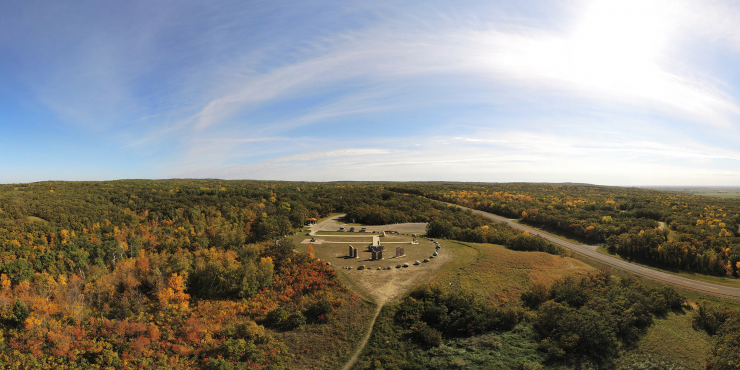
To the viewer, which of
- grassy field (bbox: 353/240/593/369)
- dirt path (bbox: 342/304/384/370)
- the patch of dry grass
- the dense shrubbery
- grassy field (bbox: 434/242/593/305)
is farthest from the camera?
grassy field (bbox: 434/242/593/305)

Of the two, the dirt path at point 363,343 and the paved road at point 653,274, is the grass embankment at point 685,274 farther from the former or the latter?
the dirt path at point 363,343

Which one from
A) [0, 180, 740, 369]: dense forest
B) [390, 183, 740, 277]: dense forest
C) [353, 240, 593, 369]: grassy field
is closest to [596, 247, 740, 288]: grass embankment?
[390, 183, 740, 277]: dense forest

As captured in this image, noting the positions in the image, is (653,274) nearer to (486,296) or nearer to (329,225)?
(486,296)

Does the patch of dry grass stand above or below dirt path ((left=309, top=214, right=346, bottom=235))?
below

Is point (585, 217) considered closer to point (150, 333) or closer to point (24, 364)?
point (150, 333)

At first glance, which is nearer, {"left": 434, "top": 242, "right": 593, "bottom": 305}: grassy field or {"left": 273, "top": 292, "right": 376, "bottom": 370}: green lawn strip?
{"left": 273, "top": 292, "right": 376, "bottom": 370}: green lawn strip

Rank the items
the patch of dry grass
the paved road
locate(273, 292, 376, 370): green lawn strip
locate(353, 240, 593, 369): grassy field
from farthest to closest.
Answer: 1. the paved road
2. locate(273, 292, 376, 370): green lawn strip
3. locate(353, 240, 593, 369): grassy field
4. the patch of dry grass

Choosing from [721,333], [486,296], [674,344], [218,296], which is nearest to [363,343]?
[486,296]

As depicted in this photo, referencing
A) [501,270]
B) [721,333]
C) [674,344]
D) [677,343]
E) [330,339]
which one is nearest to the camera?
[674,344]

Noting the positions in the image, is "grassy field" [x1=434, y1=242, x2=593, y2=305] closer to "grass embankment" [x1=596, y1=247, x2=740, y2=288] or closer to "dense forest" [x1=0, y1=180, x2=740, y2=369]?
"dense forest" [x1=0, y1=180, x2=740, y2=369]

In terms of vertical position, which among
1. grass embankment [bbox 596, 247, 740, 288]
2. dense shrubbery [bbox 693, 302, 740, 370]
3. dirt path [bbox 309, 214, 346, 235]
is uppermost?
dirt path [bbox 309, 214, 346, 235]

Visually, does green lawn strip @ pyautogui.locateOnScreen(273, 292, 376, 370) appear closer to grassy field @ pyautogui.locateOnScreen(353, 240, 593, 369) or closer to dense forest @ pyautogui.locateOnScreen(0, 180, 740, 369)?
dense forest @ pyautogui.locateOnScreen(0, 180, 740, 369)
